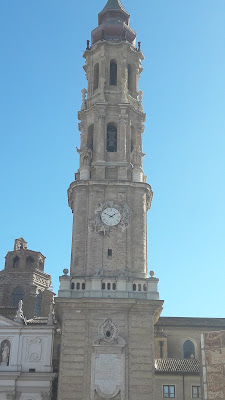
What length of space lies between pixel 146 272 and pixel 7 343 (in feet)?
41.2

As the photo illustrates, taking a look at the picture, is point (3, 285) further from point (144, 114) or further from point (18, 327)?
point (144, 114)

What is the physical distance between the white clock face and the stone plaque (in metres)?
10.7

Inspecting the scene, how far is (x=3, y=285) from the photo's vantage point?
6272 centimetres

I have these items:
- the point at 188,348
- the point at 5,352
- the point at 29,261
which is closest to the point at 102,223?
the point at 5,352

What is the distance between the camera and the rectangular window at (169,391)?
44.8 metres

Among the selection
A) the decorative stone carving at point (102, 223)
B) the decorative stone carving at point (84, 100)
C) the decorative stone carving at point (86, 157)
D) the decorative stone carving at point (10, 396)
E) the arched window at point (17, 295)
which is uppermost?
the decorative stone carving at point (84, 100)

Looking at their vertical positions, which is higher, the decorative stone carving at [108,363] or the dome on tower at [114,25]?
the dome on tower at [114,25]

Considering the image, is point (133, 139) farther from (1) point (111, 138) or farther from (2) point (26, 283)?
(2) point (26, 283)

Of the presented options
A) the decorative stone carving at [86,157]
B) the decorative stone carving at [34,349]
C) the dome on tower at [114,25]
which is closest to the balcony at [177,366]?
the decorative stone carving at [34,349]

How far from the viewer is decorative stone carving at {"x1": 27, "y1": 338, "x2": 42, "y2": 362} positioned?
45.9m

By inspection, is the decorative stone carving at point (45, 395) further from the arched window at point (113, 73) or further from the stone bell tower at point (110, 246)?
the arched window at point (113, 73)

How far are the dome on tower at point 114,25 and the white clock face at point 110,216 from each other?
61.8 feet

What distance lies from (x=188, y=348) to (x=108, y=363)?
15.8 metres

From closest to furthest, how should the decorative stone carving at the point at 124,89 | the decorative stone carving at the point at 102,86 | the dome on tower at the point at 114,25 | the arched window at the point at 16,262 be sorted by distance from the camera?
the decorative stone carving at the point at 124,89
the decorative stone carving at the point at 102,86
the dome on tower at the point at 114,25
the arched window at the point at 16,262
